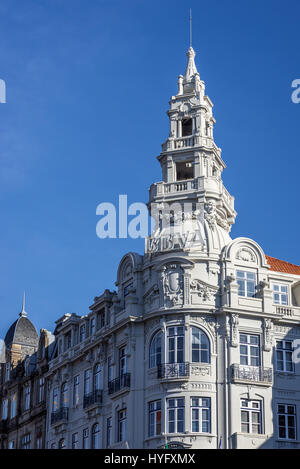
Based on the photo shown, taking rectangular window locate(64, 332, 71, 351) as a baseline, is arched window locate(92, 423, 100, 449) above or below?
below

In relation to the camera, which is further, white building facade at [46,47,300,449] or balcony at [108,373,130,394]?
balcony at [108,373,130,394]

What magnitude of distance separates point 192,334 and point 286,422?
8688mm

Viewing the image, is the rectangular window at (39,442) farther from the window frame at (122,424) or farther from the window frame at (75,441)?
the window frame at (122,424)

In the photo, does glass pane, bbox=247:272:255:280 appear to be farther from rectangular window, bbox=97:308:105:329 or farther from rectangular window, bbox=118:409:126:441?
rectangular window, bbox=118:409:126:441

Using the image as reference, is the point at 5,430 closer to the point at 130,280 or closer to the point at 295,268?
the point at 130,280

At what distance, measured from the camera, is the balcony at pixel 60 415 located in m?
82.0

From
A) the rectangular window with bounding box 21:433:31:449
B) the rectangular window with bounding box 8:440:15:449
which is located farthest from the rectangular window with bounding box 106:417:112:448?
the rectangular window with bounding box 8:440:15:449

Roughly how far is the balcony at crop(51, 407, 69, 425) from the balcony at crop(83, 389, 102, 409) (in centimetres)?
324

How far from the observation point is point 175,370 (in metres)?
70.8

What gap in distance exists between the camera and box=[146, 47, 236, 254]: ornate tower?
250ft

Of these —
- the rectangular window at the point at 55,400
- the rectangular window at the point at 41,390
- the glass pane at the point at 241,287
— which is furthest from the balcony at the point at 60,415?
the glass pane at the point at 241,287

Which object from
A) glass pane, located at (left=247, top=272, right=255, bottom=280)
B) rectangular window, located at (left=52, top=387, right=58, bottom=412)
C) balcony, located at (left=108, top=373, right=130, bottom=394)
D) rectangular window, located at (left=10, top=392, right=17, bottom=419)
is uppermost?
glass pane, located at (left=247, top=272, right=255, bottom=280)

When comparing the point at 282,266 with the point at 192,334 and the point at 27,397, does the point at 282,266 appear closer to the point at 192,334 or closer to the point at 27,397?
the point at 192,334
